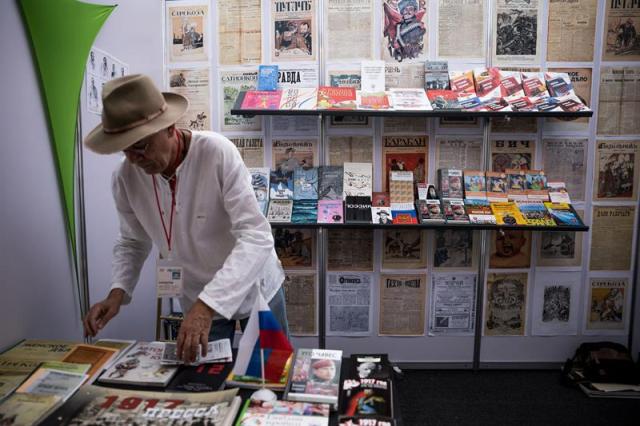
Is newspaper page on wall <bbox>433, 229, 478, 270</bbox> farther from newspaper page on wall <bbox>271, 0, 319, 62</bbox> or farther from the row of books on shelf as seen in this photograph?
newspaper page on wall <bbox>271, 0, 319, 62</bbox>

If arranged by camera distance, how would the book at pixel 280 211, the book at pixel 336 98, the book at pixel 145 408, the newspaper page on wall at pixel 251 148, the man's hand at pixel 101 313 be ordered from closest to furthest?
the book at pixel 145 408 → the man's hand at pixel 101 313 → the book at pixel 336 98 → the book at pixel 280 211 → the newspaper page on wall at pixel 251 148

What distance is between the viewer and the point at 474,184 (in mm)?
2777

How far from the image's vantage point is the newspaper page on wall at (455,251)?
9.53ft

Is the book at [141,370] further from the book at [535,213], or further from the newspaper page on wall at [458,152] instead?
the book at [535,213]

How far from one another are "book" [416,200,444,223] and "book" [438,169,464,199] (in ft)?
0.33

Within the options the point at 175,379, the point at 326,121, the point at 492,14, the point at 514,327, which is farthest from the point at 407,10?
the point at 175,379

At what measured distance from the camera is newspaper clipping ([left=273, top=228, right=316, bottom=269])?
9.59 feet

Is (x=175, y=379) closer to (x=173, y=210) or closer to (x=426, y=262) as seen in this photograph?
(x=173, y=210)

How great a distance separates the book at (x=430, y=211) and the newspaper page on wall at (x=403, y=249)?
0.87 ft

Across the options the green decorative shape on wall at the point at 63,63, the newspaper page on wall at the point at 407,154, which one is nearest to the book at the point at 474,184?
the newspaper page on wall at the point at 407,154

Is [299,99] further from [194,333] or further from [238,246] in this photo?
[194,333]

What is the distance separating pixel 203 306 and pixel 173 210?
0.45m

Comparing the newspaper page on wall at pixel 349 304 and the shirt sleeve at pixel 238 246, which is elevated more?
the shirt sleeve at pixel 238 246

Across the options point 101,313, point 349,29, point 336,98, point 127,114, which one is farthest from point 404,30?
point 101,313
